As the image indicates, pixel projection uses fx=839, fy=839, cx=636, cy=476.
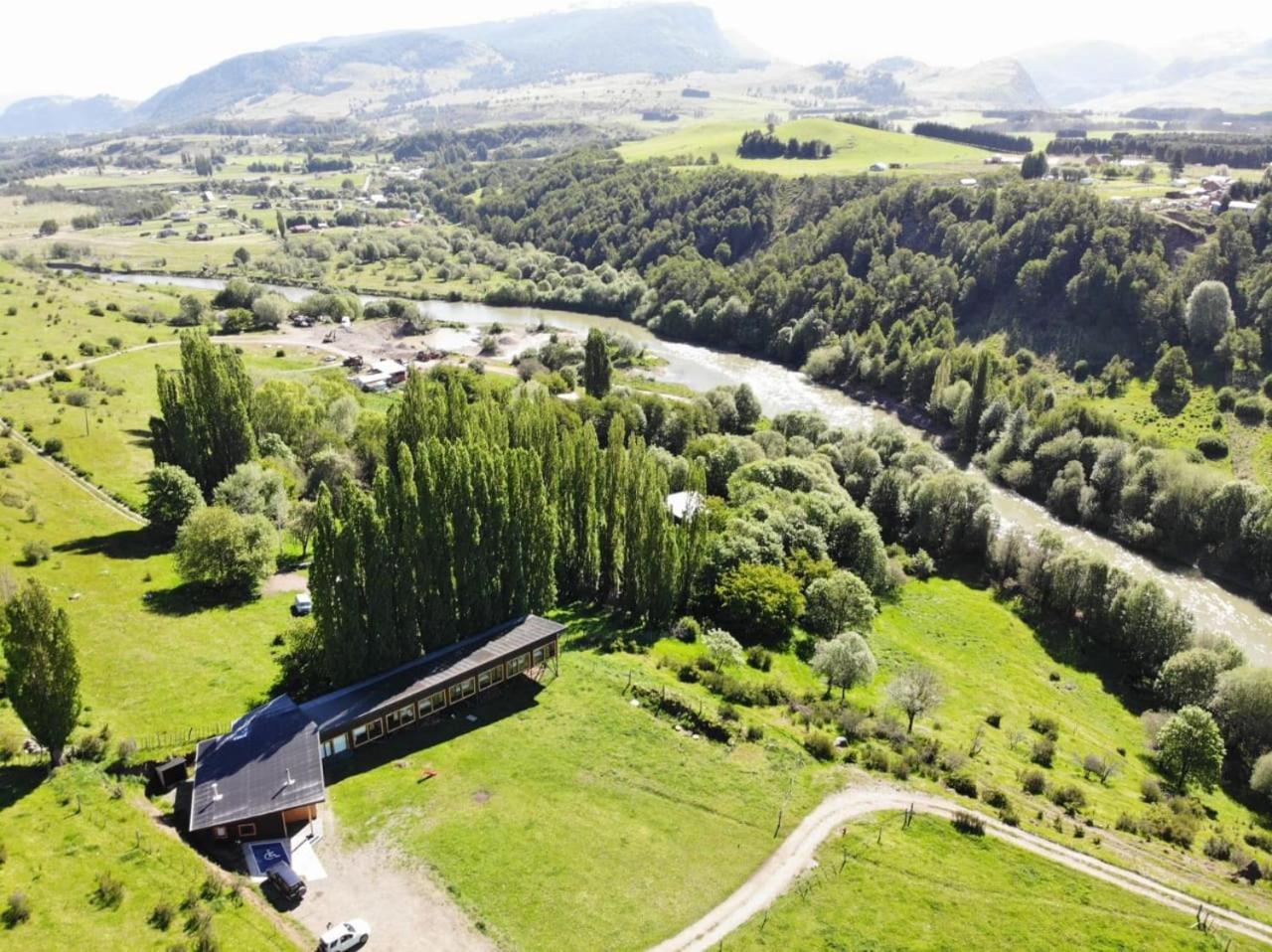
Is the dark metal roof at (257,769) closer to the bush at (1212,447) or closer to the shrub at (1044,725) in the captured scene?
the shrub at (1044,725)

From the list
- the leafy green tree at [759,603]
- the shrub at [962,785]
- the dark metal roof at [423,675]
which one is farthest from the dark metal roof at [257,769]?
the leafy green tree at [759,603]

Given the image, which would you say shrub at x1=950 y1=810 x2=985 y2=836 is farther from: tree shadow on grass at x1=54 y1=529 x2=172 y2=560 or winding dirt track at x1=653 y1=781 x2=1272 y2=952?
tree shadow on grass at x1=54 y1=529 x2=172 y2=560

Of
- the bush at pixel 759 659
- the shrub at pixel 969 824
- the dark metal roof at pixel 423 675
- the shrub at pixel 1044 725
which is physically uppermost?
the dark metal roof at pixel 423 675

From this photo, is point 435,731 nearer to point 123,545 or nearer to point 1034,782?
point 1034,782

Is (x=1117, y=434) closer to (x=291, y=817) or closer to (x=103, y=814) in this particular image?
(x=291, y=817)

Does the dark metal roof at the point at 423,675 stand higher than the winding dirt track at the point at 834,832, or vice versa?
the dark metal roof at the point at 423,675

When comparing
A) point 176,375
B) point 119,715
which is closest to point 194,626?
point 119,715

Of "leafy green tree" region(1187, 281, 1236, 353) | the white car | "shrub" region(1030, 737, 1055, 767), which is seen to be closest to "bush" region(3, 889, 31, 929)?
the white car
